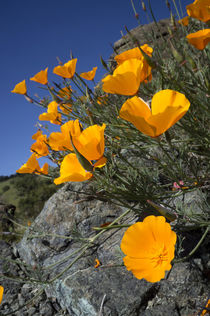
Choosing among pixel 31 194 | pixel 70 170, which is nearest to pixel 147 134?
pixel 70 170

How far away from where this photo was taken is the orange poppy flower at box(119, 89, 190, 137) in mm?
975

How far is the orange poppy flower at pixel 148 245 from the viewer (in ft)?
4.10

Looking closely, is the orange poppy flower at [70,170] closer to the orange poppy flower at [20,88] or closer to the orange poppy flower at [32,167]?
the orange poppy flower at [32,167]

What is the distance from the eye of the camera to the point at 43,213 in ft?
10.1

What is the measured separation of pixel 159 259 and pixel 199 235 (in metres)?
0.62

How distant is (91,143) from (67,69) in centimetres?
113

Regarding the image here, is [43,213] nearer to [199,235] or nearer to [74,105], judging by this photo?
[74,105]

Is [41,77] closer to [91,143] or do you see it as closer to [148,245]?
[91,143]

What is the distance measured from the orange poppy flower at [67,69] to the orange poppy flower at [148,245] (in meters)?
1.41

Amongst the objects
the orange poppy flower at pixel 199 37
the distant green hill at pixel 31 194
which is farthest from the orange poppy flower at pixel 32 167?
the distant green hill at pixel 31 194

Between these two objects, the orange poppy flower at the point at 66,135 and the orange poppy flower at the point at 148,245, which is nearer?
the orange poppy flower at the point at 148,245

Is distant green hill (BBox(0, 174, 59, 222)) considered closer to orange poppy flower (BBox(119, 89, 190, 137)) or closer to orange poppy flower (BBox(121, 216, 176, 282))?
orange poppy flower (BBox(121, 216, 176, 282))

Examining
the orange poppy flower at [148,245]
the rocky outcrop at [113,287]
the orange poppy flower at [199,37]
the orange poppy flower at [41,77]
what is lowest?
the rocky outcrop at [113,287]

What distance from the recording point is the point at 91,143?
126 cm
